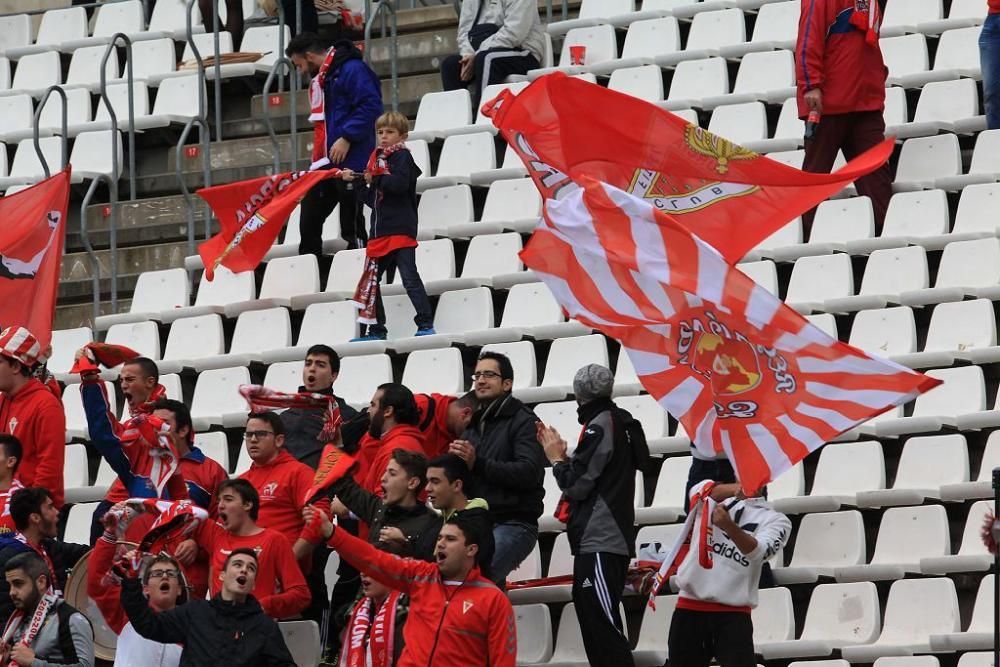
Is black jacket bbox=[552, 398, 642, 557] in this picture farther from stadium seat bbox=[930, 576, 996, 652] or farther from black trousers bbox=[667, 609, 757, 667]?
stadium seat bbox=[930, 576, 996, 652]

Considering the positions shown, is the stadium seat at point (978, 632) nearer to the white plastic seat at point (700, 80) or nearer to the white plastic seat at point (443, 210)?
the white plastic seat at point (443, 210)

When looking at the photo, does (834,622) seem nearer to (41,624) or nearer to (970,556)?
(970,556)

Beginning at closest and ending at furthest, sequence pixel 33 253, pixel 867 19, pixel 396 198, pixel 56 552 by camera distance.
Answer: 1. pixel 56 552
2. pixel 396 198
3. pixel 867 19
4. pixel 33 253

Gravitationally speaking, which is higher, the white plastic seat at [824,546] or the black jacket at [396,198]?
the black jacket at [396,198]

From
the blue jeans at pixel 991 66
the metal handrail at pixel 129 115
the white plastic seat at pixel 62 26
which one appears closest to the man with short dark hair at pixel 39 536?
the metal handrail at pixel 129 115

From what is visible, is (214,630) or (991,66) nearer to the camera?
(214,630)

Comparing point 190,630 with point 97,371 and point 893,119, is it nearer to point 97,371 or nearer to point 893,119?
point 97,371

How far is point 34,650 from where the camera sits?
9.02 metres

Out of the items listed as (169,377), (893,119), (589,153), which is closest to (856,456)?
(589,153)

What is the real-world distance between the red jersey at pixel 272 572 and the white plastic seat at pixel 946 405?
256 cm

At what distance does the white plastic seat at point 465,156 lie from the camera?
12711mm

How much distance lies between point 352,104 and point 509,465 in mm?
3486

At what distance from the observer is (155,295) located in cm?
1269

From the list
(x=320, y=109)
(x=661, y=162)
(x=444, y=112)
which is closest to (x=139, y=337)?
(x=320, y=109)
